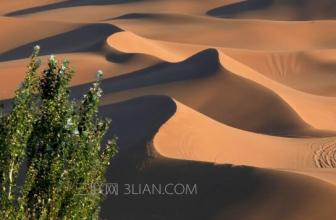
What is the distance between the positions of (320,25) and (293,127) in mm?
20081

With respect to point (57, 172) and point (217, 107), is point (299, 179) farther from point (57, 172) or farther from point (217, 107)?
point (217, 107)

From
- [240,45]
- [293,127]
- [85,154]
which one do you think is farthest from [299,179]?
[240,45]

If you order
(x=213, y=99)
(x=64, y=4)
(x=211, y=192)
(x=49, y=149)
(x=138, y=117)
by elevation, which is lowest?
(x=64, y=4)

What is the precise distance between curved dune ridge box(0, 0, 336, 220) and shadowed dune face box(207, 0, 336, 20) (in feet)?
0.21

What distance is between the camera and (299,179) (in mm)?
11977

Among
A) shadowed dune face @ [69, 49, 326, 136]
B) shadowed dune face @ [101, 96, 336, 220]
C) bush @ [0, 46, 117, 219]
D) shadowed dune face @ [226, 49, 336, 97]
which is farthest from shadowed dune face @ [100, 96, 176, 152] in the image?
shadowed dune face @ [226, 49, 336, 97]

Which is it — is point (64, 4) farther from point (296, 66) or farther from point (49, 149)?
point (49, 149)

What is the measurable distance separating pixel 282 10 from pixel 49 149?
37.3 meters

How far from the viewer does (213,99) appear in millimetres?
21297

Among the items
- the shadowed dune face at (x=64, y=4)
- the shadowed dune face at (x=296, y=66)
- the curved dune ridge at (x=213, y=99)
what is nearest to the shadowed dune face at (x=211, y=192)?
the curved dune ridge at (x=213, y=99)

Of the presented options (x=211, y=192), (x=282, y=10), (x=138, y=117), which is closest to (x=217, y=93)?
(x=138, y=117)

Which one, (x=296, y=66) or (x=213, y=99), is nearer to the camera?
(x=213, y=99)

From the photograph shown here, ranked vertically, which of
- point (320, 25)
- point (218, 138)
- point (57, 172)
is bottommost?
point (320, 25)

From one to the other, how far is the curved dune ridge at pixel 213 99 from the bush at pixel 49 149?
491 cm
